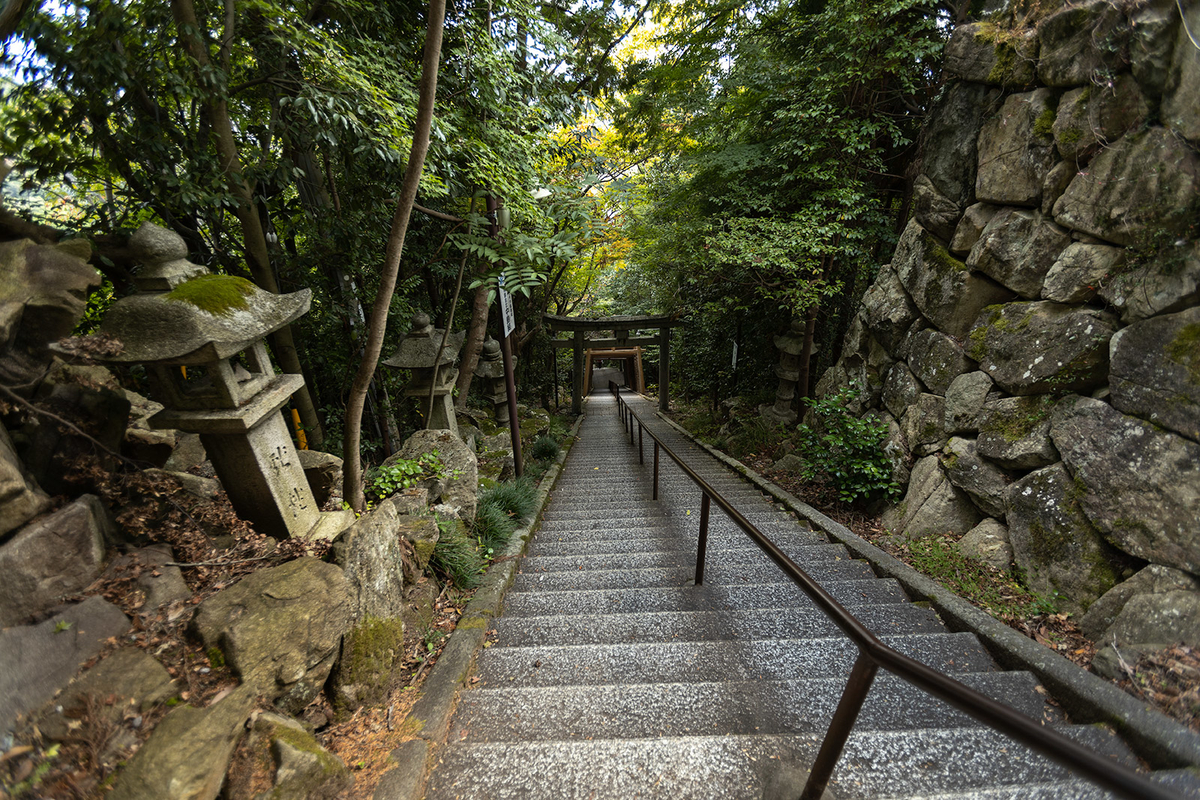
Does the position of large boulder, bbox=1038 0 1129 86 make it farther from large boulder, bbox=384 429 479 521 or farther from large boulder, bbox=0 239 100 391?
large boulder, bbox=0 239 100 391

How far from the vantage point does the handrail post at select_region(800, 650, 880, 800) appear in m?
1.20

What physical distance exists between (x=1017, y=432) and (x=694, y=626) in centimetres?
319

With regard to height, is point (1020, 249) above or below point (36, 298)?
above

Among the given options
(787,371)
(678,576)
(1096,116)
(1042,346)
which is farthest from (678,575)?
(787,371)

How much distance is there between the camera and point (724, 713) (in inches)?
72.7

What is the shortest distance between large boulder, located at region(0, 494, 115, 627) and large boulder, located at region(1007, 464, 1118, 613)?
212 inches

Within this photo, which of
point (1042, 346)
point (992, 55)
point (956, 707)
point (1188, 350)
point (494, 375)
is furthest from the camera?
point (494, 375)

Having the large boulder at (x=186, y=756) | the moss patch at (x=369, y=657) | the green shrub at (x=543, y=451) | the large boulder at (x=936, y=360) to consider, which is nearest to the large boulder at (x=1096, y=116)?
the large boulder at (x=936, y=360)

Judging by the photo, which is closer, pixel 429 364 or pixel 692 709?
pixel 692 709

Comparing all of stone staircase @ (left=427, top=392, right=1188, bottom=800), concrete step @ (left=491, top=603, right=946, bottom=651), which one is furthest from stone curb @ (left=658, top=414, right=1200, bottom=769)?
concrete step @ (left=491, top=603, right=946, bottom=651)

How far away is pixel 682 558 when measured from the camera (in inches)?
143

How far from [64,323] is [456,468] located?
2.59 metres

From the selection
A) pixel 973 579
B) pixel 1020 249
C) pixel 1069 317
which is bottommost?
pixel 973 579

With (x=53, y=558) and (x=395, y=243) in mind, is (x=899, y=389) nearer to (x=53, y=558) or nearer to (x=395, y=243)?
(x=395, y=243)
